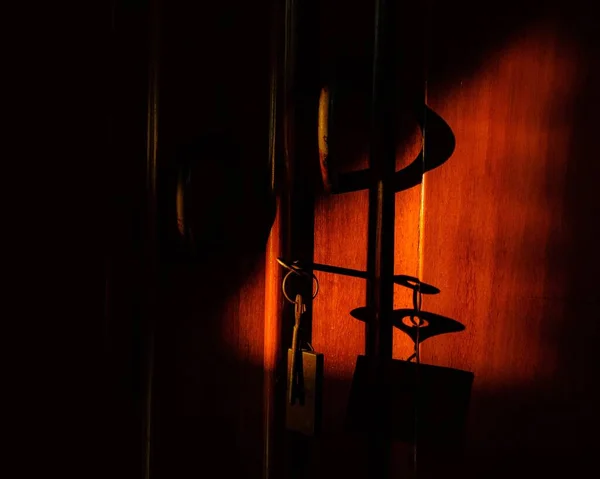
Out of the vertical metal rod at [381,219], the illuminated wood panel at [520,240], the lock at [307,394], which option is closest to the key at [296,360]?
the lock at [307,394]

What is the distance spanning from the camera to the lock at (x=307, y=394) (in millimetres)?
820

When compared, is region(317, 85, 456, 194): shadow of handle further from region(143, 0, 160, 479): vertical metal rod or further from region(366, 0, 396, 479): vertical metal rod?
region(143, 0, 160, 479): vertical metal rod

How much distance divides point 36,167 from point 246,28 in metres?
0.44

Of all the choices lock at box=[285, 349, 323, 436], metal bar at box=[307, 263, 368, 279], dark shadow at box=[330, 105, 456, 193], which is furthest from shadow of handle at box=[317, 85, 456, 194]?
lock at box=[285, 349, 323, 436]

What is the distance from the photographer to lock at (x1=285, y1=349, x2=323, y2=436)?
82 cm

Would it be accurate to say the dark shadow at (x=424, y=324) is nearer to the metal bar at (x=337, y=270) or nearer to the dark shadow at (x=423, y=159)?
the metal bar at (x=337, y=270)

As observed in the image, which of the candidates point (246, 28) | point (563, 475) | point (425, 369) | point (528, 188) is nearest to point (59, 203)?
point (246, 28)

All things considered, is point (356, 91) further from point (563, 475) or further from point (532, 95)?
A: point (563, 475)

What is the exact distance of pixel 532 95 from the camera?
0.86 m

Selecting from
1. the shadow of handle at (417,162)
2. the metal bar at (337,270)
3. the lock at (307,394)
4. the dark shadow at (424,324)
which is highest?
the shadow of handle at (417,162)

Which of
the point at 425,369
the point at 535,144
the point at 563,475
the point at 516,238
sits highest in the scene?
the point at 535,144

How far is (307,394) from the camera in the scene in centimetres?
83

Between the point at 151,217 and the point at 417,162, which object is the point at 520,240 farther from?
the point at 151,217

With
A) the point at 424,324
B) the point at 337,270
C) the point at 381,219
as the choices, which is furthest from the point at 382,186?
the point at 424,324
